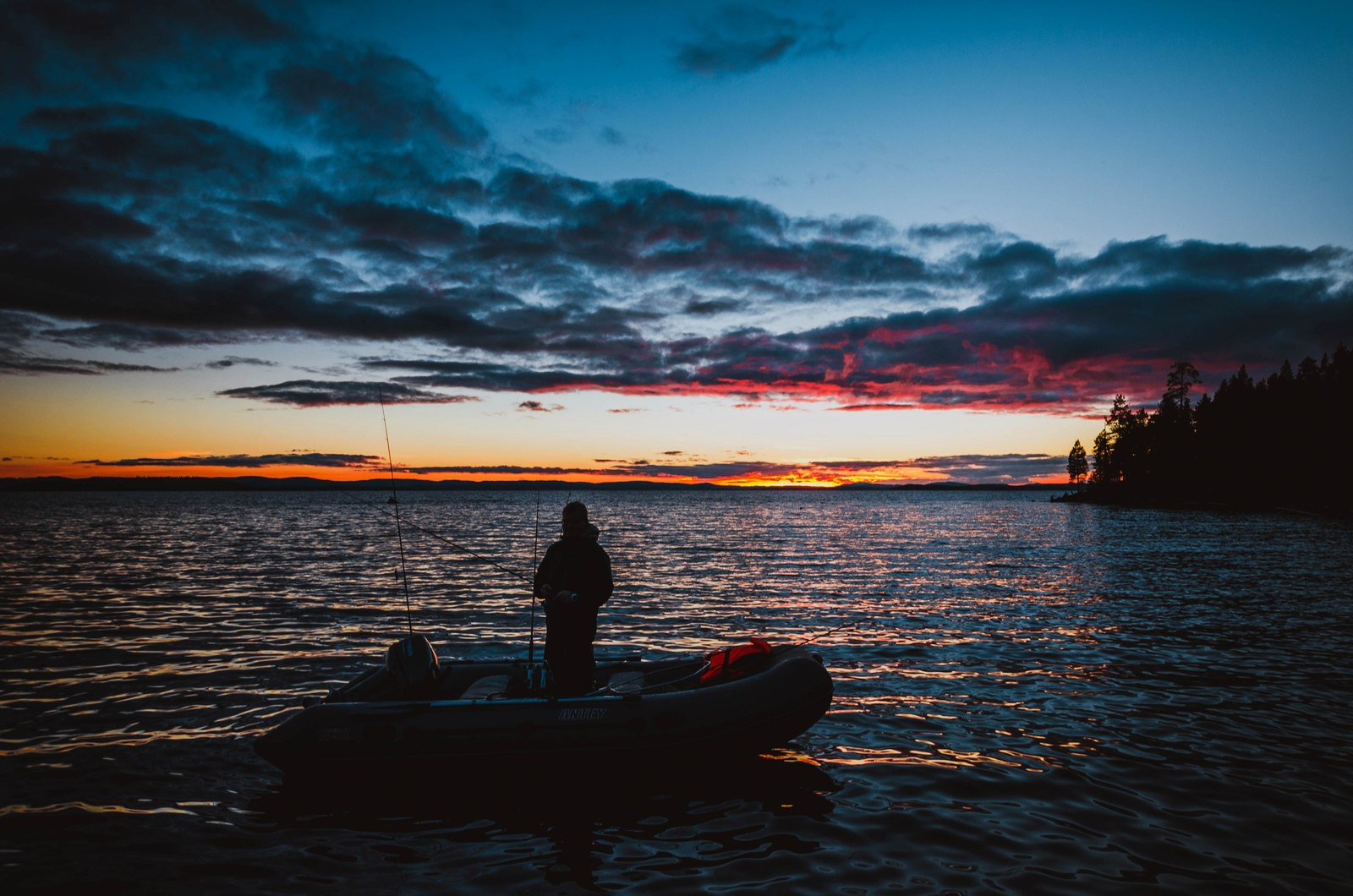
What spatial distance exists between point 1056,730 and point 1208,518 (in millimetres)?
67018

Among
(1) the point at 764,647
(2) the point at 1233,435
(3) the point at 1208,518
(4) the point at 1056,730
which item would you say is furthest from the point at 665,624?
(2) the point at 1233,435

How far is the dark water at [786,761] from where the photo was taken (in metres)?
5.66

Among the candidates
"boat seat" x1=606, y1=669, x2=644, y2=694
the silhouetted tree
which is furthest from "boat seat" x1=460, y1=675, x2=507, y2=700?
the silhouetted tree

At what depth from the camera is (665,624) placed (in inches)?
623

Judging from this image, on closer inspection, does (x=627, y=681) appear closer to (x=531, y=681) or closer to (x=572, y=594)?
(x=531, y=681)

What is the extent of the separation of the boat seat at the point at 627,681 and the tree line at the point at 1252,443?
8345cm

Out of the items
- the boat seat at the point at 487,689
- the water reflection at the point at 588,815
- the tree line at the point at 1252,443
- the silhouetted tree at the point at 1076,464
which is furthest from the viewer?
the silhouetted tree at the point at 1076,464

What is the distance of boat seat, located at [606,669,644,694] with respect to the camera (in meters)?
8.46

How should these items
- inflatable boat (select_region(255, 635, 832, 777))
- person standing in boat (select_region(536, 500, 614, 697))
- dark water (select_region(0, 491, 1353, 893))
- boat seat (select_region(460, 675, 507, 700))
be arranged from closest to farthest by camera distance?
dark water (select_region(0, 491, 1353, 893)), inflatable boat (select_region(255, 635, 832, 777)), person standing in boat (select_region(536, 500, 614, 697)), boat seat (select_region(460, 675, 507, 700))

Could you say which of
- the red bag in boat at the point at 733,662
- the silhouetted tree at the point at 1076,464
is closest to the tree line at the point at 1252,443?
the silhouetted tree at the point at 1076,464

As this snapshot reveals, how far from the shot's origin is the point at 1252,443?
248 feet

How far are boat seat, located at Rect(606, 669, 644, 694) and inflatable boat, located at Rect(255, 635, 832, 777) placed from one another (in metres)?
0.35

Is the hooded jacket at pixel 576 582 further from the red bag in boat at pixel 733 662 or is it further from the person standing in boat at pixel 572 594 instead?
the red bag in boat at pixel 733 662

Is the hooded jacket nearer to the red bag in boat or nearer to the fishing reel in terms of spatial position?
the fishing reel
